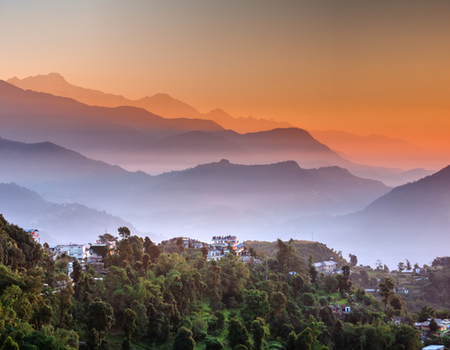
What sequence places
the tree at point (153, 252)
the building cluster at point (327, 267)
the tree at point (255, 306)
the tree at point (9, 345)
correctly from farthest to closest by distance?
the building cluster at point (327, 267)
the tree at point (153, 252)
the tree at point (255, 306)
the tree at point (9, 345)

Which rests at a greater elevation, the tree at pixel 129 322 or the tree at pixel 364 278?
the tree at pixel 364 278

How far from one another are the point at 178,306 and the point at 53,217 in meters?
127

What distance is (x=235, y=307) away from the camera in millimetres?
39312

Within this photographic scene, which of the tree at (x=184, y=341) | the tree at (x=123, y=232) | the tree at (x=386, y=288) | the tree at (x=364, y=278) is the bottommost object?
the tree at (x=184, y=341)

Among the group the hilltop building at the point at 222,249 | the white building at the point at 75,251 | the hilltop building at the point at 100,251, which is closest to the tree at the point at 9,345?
the hilltop building at the point at 100,251

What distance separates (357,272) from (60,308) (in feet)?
185

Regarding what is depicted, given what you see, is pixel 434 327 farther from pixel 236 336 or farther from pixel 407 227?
pixel 407 227

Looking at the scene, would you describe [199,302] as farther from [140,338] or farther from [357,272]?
[357,272]

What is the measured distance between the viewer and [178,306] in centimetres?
3447

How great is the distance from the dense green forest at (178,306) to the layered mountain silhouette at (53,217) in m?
105

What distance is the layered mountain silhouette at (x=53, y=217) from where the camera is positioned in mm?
145125

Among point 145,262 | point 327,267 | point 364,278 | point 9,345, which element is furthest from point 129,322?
point 364,278

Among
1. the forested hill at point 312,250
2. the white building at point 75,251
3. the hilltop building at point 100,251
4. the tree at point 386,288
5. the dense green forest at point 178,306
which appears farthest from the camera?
the forested hill at point 312,250

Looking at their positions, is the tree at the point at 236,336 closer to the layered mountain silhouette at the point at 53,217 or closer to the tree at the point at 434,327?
the tree at the point at 434,327
